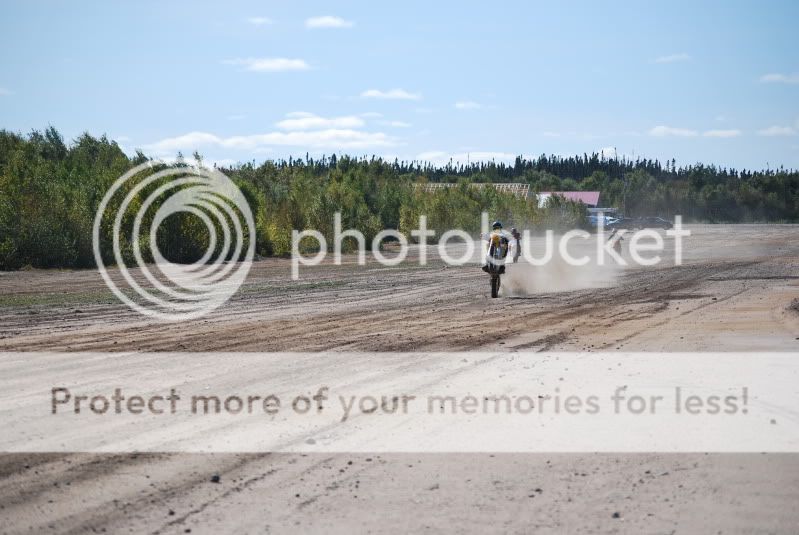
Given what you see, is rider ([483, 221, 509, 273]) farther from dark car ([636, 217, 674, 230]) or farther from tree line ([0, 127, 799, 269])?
dark car ([636, 217, 674, 230])

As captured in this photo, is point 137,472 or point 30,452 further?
point 30,452

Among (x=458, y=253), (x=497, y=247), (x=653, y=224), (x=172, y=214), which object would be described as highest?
(x=172, y=214)

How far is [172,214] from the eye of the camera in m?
38.2

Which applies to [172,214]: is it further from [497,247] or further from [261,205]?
[497,247]

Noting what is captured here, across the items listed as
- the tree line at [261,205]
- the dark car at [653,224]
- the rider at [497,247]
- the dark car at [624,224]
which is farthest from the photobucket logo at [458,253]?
the dark car at [653,224]

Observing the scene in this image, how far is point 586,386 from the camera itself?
33.4 ft

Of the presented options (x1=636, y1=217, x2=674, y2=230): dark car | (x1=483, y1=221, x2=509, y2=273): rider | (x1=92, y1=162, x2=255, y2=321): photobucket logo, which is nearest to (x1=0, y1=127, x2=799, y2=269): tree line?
(x1=92, y1=162, x2=255, y2=321): photobucket logo

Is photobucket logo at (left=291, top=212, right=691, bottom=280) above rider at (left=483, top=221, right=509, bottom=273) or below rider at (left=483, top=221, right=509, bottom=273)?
below

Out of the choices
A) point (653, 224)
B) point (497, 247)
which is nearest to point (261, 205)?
point (497, 247)

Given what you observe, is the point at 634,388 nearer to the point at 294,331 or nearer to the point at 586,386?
the point at 586,386

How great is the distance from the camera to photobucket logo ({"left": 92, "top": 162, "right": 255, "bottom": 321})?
31406 mm

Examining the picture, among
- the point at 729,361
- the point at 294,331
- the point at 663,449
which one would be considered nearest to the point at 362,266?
the point at 294,331

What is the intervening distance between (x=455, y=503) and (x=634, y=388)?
4393 millimetres

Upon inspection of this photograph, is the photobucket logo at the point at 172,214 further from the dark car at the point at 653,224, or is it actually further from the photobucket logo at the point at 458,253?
the dark car at the point at 653,224
